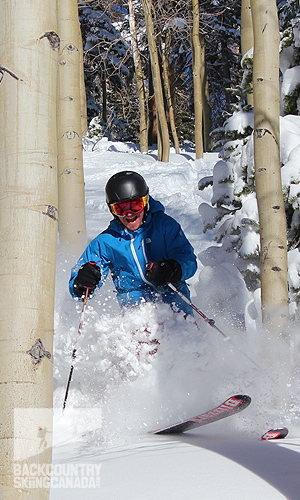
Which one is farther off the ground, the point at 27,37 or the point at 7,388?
the point at 27,37

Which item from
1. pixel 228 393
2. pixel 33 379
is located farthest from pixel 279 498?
pixel 228 393

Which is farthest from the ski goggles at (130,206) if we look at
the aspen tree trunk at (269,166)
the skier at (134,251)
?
the aspen tree trunk at (269,166)

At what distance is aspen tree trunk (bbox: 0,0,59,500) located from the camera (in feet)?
5.26

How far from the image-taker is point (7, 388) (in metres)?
1.59

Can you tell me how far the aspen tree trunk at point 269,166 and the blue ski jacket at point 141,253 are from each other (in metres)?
0.77

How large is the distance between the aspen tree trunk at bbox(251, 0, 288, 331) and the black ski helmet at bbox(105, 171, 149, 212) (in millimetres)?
1175

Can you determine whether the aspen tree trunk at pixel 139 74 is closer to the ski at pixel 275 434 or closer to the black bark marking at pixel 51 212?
the ski at pixel 275 434

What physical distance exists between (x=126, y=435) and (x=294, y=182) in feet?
12.2

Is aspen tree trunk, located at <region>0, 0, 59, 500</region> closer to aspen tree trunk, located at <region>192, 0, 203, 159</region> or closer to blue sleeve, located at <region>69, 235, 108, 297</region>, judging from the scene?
blue sleeve, located at <region>69, 235, 108, 297</region>

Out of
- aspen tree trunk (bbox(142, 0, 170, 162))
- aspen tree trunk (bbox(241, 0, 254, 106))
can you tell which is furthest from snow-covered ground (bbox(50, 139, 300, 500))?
aspen tree trunk (bbox(142, 0, 170, 162))

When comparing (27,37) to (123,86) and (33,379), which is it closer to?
(33,379)

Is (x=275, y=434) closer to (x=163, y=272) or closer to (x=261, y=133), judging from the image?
(x=163, y=272)

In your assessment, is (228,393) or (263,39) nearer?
(228,393)

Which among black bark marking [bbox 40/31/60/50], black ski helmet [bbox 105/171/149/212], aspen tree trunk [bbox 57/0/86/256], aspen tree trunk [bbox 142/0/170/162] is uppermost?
aspen tree trunk [bbox 142/0/170/162]
